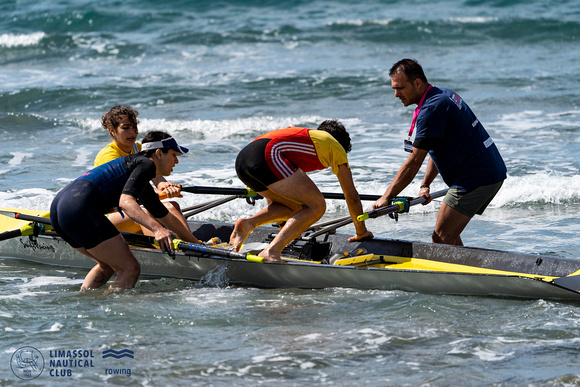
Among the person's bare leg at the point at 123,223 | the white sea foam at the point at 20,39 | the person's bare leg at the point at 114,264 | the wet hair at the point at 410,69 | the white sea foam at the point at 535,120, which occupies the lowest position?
the person's bare leg at the point at 114,264

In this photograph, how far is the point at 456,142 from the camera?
600 cm

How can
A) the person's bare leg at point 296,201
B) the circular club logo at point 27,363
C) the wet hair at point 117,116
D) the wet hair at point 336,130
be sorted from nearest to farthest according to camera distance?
the circular club logo at point 27,363, the person's bare leg at point 296,201, the wet hair at point 336,130, the wet hair at point 117,116

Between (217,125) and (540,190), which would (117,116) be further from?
(217,125)

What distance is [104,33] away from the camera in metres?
23.4

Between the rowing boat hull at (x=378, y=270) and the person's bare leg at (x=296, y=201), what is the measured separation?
0.54ft

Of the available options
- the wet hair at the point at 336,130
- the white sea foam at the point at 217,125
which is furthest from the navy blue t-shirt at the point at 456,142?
the white sea foam at the point at 217,125

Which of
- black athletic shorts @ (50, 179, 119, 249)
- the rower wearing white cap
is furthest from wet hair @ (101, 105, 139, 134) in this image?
black athletic shorts @ (50, 179, 119, 249)

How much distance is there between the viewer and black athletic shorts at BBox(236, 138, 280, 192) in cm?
600

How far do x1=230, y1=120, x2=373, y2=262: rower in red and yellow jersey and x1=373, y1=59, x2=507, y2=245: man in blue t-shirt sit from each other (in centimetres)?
53

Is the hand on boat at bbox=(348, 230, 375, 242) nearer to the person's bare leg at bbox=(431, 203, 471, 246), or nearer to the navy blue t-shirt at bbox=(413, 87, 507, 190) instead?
the person's bare leg at bbox=(431, 203, 471, 246)

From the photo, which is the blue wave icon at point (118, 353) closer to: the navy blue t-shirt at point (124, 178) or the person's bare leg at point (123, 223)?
the navy blue t-shirt at point (124, 178)

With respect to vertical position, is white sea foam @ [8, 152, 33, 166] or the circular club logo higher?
white sea foam @ [8, 152, 33, 166]

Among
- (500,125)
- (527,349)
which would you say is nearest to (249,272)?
(527,349)

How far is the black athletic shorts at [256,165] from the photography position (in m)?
6.00
